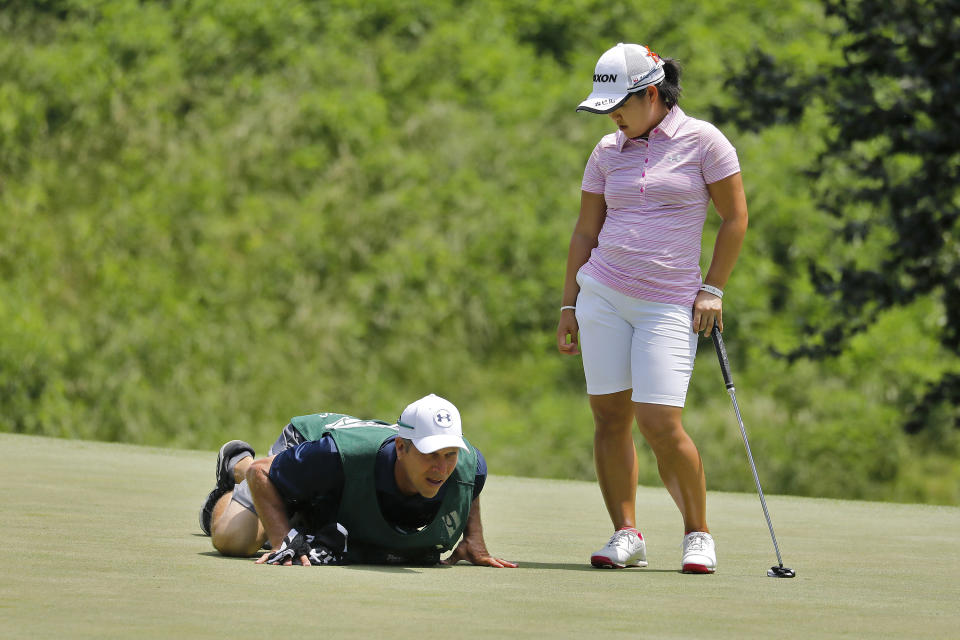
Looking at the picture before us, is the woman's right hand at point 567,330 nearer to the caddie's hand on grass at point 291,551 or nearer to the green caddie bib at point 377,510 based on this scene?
the green caddie bib at point 377,510

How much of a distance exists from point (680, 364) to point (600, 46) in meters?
17.2

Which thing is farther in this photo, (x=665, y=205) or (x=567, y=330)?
(x=567, y=330)

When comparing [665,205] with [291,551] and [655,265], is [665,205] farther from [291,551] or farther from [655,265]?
[291,551]

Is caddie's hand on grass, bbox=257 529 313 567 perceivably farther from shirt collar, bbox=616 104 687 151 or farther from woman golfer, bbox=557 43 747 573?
shirt collar, bbox=616 104 687 151

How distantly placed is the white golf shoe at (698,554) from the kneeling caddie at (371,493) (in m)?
0.71

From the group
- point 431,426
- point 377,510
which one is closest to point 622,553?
point 377,510

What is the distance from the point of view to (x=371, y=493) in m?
6.04

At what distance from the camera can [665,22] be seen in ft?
75.5

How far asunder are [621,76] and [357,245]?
13903 millimetres

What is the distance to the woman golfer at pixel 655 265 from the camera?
6387 mm

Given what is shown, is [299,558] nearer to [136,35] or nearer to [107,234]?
[107,234]

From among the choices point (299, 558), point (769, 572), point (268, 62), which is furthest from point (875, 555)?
point (268, 62)

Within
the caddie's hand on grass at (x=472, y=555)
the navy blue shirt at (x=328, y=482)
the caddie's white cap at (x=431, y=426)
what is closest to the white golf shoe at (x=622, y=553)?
the caddie's hand on grass at (x=472, y=555)

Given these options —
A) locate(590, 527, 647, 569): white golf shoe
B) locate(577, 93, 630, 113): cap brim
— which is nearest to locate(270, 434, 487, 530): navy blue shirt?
locate(590, 527, 647, 569): white golf shoe
